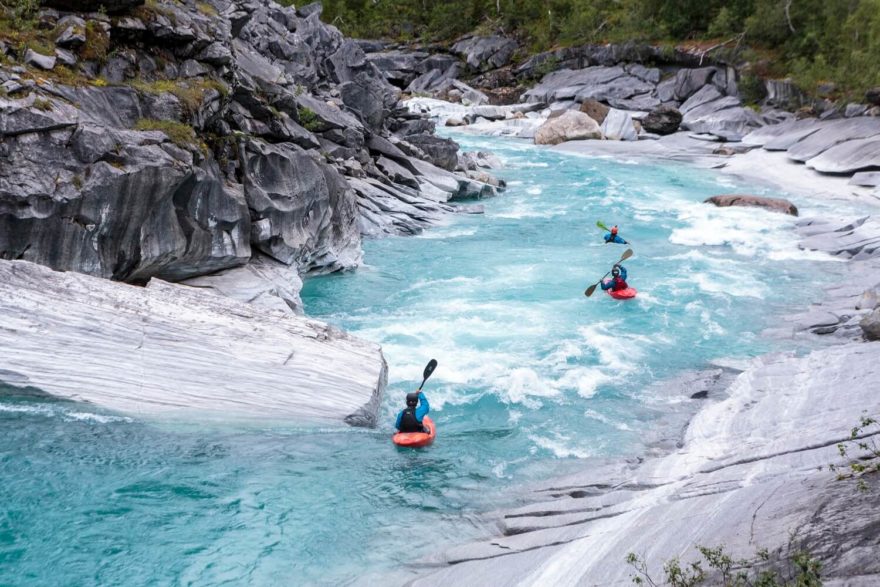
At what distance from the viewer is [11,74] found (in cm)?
1529

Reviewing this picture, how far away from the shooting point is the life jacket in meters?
13.1

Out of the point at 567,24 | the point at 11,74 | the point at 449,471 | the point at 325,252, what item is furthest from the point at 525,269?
the point at 567,24

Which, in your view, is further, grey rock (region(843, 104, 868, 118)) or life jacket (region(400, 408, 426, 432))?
grey rock (region(843, 104, 868, 118))

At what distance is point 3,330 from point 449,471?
7.63 m

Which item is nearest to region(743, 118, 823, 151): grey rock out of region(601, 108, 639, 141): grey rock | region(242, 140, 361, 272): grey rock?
region(601, 108, 639, 141): grey rock

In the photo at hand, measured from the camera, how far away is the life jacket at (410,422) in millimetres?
13125

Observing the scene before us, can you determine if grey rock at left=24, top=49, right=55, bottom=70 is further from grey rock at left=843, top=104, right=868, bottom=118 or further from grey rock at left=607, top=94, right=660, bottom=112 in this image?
grey rock at left=607, top=94, right=660, bottom=112

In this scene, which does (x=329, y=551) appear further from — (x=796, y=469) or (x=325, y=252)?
(x=325, y=252)

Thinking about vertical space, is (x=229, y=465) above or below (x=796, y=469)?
below

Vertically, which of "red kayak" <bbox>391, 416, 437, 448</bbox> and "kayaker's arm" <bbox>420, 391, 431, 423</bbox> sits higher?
"kayaker's arm" <bbox>420, 391, 431, 423</bbox>

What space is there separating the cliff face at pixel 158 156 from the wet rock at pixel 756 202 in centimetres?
1433

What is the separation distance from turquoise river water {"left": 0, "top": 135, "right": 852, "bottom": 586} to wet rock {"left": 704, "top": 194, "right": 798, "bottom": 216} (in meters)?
5.47

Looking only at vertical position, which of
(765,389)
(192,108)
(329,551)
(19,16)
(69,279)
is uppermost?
(19,16)

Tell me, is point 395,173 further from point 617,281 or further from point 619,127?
point 619,127
